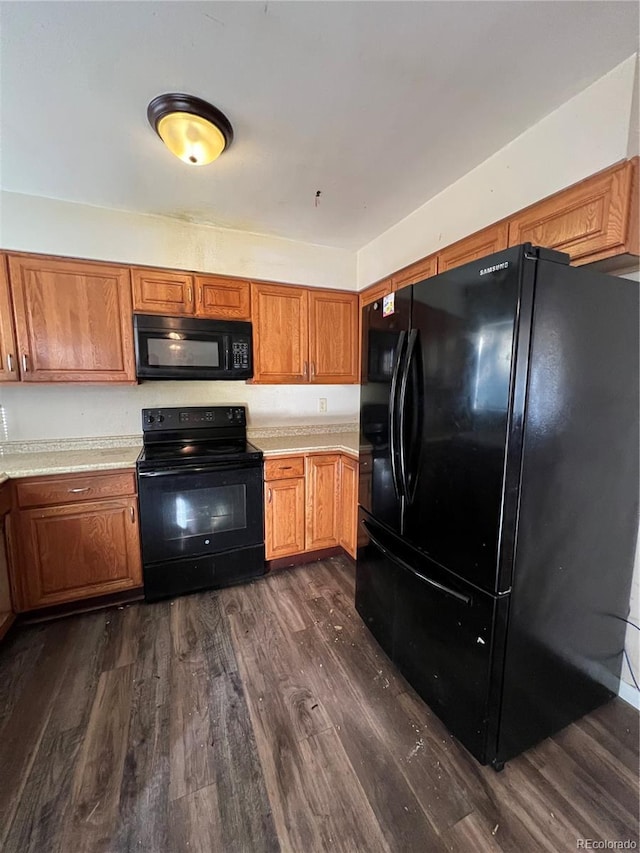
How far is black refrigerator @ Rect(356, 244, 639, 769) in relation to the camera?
1.08 m

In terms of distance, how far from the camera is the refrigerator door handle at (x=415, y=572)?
4.07 ft

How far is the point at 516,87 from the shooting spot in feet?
4.22

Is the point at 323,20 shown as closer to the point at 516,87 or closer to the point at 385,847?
the point at 516,87

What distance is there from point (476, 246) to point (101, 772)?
277 centimetres

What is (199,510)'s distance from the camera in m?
2.23

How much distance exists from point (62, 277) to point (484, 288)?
237 cm

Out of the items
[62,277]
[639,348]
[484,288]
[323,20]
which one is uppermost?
[323,20]

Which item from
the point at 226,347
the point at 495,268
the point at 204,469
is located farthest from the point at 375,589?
the point at 226,347

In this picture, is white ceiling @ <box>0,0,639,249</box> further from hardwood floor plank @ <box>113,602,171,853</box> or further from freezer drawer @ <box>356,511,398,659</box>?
hardwood floor plank @ <box>113,602,171,853</box>

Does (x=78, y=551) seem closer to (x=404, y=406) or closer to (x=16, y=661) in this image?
(x=16, y=661)

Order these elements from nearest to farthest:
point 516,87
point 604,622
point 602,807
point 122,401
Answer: point 602,807
point 516,87
point 604,622
point 122,401

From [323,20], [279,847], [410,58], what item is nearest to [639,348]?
[410,58]

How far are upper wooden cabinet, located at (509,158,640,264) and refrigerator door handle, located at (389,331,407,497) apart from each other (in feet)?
2.52

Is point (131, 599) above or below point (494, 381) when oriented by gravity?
below
